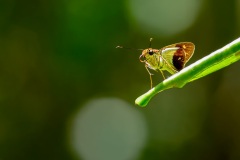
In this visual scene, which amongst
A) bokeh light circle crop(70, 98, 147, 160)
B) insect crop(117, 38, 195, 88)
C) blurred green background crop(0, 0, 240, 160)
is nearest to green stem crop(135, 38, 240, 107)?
insect crop(117, 38, 195, 88)

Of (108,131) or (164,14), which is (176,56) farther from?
(164,14)

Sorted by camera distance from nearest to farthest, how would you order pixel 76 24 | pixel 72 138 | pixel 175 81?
pixel 175 81 < pixel 76 24 < pixel 72 138

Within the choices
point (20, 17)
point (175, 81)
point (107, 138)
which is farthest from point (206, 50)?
point (175, 81)

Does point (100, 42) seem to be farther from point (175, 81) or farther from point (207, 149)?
point (175, 81)

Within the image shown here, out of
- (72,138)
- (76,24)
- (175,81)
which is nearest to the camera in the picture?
(175,81)

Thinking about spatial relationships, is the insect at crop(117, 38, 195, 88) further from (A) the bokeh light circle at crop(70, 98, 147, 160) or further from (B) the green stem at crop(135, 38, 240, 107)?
(A) the bokeh light circle at crop(70, 98, 147, 160)
